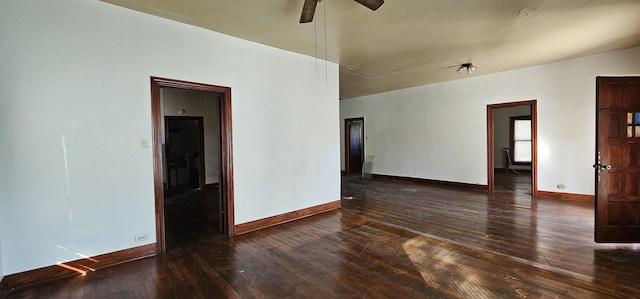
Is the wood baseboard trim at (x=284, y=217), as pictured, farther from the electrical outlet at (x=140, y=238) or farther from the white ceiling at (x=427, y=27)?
the white ceiling at (x=427, y=27)

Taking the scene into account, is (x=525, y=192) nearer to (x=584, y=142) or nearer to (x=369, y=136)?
Result: (x=584, y=142)

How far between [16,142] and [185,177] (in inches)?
226

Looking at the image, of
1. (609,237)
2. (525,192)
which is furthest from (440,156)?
(609,237)

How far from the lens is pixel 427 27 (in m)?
3.47

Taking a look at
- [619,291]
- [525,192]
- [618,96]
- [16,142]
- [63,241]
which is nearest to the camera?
[619,291]

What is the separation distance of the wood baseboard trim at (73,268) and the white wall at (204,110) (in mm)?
3795

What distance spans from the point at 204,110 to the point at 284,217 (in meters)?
4.17

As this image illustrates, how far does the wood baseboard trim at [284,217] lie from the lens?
383 cm

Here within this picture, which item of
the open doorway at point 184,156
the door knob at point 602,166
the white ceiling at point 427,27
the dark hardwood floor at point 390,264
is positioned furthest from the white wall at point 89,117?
the door knob at point 602,166

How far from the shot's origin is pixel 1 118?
2.33 metres

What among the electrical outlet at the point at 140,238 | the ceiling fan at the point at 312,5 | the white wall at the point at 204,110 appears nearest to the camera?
the ceiling fan at the point at 312,5

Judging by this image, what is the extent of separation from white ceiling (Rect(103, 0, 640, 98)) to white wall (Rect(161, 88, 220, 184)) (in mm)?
3669

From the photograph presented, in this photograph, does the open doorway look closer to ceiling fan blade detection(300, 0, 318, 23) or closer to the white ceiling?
the white ceiling

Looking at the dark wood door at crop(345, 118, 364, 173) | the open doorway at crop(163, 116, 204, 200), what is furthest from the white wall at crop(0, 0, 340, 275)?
the dark wood door at crop(345, 118, 364, 173)
